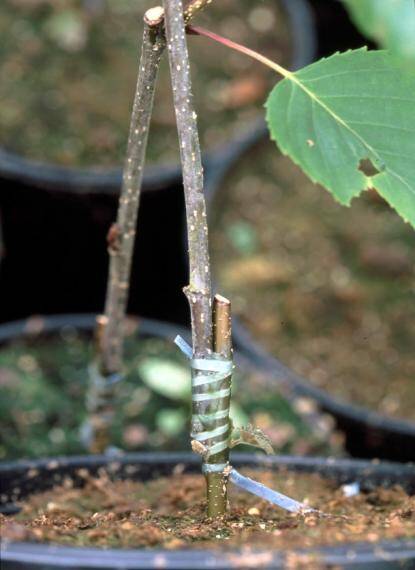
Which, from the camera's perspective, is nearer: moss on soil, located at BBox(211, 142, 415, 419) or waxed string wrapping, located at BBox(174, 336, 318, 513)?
waxed string wrapping, located at BBox(174, 336, 318, 513)

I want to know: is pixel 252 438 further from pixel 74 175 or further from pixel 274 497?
pixel 74 175

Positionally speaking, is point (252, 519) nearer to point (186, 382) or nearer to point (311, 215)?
point (186, 382)

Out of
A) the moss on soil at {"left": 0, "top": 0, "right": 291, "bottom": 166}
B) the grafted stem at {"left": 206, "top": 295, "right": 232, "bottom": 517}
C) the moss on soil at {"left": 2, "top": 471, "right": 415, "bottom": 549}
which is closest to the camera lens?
the moss on soil at {"left": 2, "top": 471, "right": 415, "bottom": 549}

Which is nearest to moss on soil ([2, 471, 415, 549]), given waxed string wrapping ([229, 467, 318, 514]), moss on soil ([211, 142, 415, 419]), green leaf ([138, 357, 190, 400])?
waxed string wrapping ([229, 467, 318, 514])

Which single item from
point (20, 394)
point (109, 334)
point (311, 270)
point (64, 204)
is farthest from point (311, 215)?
point (109, 334)

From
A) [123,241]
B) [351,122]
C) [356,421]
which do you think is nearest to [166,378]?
[356,421]

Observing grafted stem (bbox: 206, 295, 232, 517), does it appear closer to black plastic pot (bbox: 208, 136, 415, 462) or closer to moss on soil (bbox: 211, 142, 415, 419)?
black plastic pot (bbox: 208, 136, 415, 462)

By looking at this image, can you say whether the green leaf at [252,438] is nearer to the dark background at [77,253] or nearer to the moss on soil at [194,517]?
the moss on soil at [194,517]
